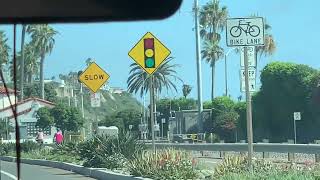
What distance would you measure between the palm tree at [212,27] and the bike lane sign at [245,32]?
67.6 m

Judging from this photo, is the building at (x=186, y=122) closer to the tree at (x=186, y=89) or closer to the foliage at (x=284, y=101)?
the foliage at (x=284, y=101)

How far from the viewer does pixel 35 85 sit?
10256cm

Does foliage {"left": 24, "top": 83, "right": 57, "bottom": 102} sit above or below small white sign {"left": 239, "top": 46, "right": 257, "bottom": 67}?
above

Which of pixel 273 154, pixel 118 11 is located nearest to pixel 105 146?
pixel 273 154

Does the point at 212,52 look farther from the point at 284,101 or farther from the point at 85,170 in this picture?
the point at 85,170

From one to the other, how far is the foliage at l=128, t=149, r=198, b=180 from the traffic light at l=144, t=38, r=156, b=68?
3.31 meters

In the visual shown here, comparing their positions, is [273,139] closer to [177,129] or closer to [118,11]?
[177,129]

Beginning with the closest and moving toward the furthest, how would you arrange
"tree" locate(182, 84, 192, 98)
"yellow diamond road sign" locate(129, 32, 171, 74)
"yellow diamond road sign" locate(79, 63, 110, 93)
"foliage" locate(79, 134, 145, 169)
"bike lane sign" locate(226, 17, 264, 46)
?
"bike lane sign" locate(226, 17, 264, 46) → "yellow diamond road sign" locate(129, 32, 171, 74) → "foliage" locate(79, 134, 145, 169) → "yellow diamond road sign" locate(79, 63, 110, 93) → "tree" locate(182, 84, 192, 98)

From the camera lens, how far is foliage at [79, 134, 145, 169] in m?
20.8

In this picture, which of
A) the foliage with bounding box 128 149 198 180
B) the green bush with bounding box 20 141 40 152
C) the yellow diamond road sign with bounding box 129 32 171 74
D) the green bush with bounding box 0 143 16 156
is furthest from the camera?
the green bush with bounding box 20 141 40 152

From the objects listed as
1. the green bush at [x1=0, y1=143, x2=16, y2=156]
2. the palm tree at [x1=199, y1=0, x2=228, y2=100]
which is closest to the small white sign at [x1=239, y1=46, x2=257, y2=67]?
the green bush at [x1=0, y1=143, x2=16, y2=156]

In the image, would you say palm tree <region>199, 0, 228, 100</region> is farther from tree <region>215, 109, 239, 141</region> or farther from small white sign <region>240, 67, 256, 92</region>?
small white sign <region>240, 67, 256, 92</region>

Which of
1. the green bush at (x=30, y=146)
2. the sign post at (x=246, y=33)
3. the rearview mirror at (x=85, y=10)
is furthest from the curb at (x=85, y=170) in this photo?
the rearview mirror at (x=85, y=10)

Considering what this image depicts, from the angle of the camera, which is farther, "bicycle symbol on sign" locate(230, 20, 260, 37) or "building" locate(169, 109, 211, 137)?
"building" locate(169, 109, 211, 137)
